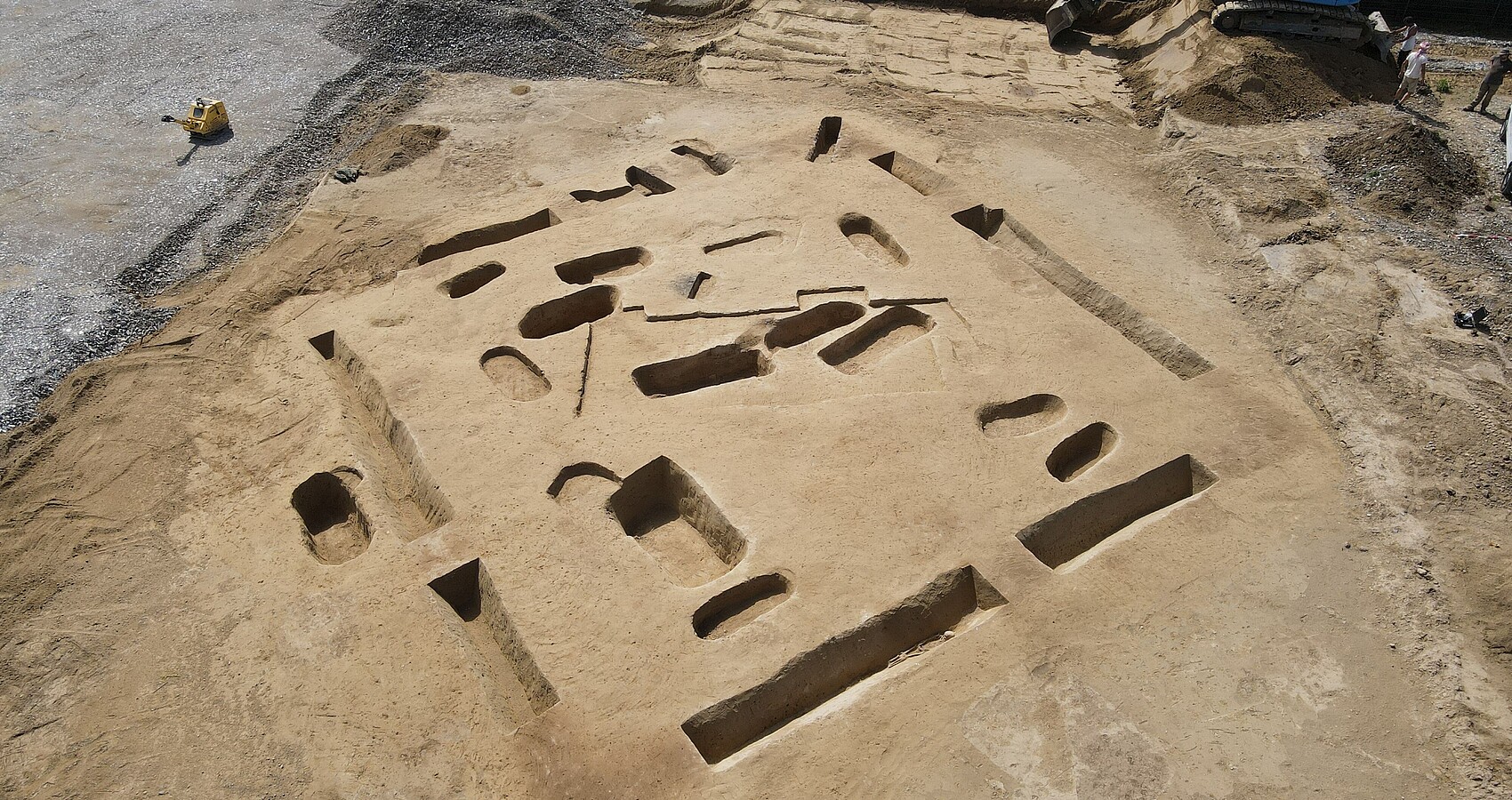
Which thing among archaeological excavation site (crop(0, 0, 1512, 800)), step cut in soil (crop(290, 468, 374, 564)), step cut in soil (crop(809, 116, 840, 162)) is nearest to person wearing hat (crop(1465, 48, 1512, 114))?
archaeological excavation site (crop(0, 0, 1512, 800))

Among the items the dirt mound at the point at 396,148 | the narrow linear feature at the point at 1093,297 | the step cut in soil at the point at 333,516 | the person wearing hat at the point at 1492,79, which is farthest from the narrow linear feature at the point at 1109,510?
the dirt mound at the point at 396,148

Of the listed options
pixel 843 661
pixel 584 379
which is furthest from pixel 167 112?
pixel 843 661

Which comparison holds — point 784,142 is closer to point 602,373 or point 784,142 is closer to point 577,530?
point 602,373

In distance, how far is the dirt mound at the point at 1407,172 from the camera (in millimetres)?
9828

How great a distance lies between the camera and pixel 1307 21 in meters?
12.1

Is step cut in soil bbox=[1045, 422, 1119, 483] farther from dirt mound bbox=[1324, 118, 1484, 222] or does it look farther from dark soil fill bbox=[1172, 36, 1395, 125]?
dark soil fill bbox=[1172, 36, 1395, 125]

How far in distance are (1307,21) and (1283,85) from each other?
1214mm

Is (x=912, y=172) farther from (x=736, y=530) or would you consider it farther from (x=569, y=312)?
(x=736, y=530)

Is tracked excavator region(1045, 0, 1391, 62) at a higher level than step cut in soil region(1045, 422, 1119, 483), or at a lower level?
higher

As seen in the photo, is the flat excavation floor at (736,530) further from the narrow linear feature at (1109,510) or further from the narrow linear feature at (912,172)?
the narrow linear feature at (912,172)

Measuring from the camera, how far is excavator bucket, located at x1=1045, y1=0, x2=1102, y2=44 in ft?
44.2

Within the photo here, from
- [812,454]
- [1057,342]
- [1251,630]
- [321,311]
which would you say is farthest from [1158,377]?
[321,311]

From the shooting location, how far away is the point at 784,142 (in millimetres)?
10867

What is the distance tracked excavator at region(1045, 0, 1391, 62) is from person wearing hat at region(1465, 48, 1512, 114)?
1.26 m
